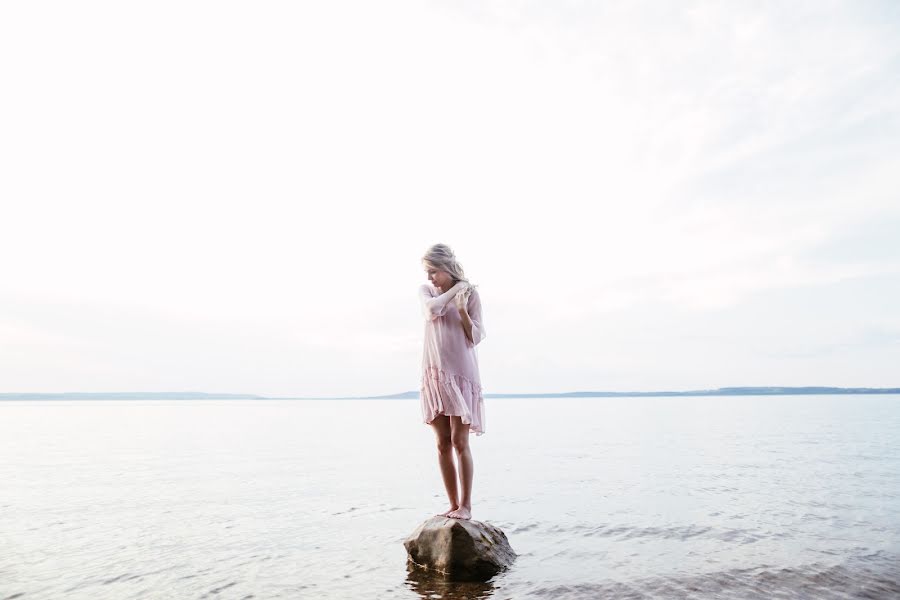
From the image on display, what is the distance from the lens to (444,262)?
6543mm

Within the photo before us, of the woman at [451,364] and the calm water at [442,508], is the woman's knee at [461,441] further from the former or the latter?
the calm water at [442,508]

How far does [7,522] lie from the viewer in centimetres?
1038

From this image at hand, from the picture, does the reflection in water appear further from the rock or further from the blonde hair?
the blonde hair

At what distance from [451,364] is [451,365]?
0.4 inches

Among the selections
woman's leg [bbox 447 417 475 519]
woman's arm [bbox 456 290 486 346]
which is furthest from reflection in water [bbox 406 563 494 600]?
woman's arm [bbox 456 290 486 346]

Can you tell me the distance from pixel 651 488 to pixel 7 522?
12.6 m

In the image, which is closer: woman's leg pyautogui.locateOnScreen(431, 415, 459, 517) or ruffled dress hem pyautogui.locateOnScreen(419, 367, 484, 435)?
ruffled dress hem pyautogui.locateOnScreen(419, 367, 484, 435)

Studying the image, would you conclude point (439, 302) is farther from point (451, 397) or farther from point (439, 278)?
point (451, 397)

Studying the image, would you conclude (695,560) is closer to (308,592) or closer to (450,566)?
(450,566)

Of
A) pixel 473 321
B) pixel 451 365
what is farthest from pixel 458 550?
pixel 473 321

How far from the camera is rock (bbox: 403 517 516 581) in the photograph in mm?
6539

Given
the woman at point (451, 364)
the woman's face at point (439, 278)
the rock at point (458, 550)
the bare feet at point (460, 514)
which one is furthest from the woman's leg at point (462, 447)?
→ the woman's face at point (439, 278)

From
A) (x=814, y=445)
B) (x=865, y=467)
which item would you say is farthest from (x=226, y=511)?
(x=814, y=445)

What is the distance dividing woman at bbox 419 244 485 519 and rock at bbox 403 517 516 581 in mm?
215
